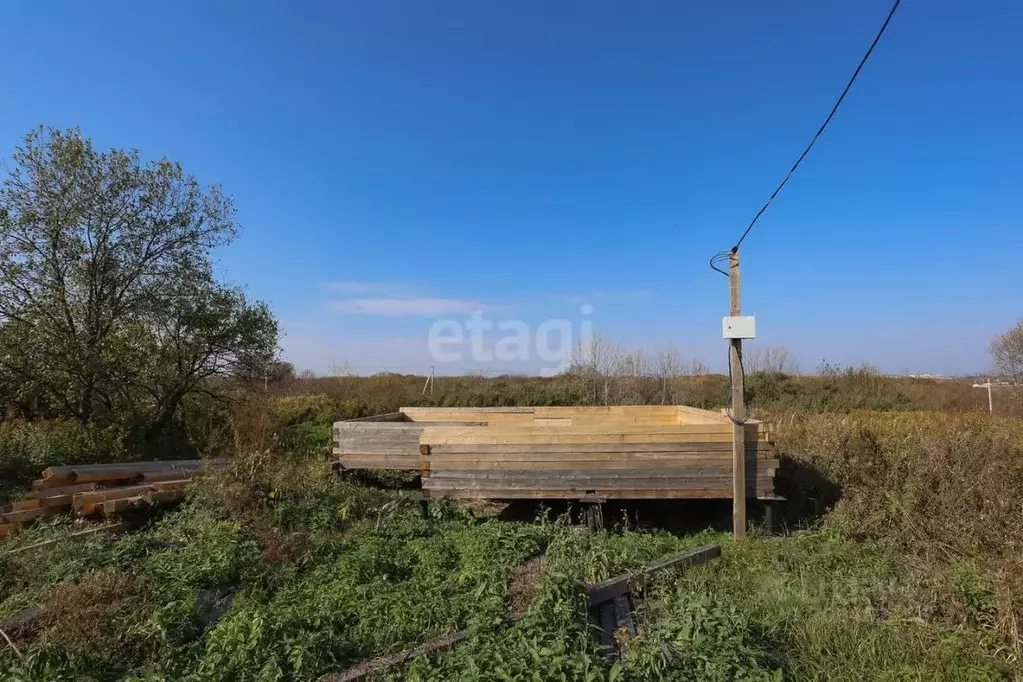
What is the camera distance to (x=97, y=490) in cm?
711

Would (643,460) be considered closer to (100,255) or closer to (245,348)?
(245,348)

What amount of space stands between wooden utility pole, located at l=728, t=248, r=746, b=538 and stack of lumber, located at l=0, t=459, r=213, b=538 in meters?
6.75

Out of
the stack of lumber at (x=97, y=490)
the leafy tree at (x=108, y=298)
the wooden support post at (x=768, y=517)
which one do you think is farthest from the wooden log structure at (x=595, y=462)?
the leafy tree at (x=108, y=298)

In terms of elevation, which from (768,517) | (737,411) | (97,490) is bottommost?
(768,517)

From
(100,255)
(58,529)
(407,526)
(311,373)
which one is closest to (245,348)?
(100,255)

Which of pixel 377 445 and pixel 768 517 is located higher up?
pixel 377 445

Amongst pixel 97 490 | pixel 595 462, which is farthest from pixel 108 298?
pixel 595 462

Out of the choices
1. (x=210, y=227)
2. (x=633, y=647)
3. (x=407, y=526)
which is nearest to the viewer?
(x=633, y=647)

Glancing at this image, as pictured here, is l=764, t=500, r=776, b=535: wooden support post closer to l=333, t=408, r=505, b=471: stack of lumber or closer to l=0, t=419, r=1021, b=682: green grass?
l=0, t=419, r=1021, b=682: green grass

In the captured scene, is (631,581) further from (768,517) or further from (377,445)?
(377,445)

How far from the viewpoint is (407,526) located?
256 inches

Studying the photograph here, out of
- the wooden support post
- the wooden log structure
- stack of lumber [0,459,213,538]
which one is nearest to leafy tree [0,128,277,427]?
stack of lumber [0,459,213,538]

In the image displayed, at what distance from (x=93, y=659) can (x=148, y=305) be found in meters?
10.2

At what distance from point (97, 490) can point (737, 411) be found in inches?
310
